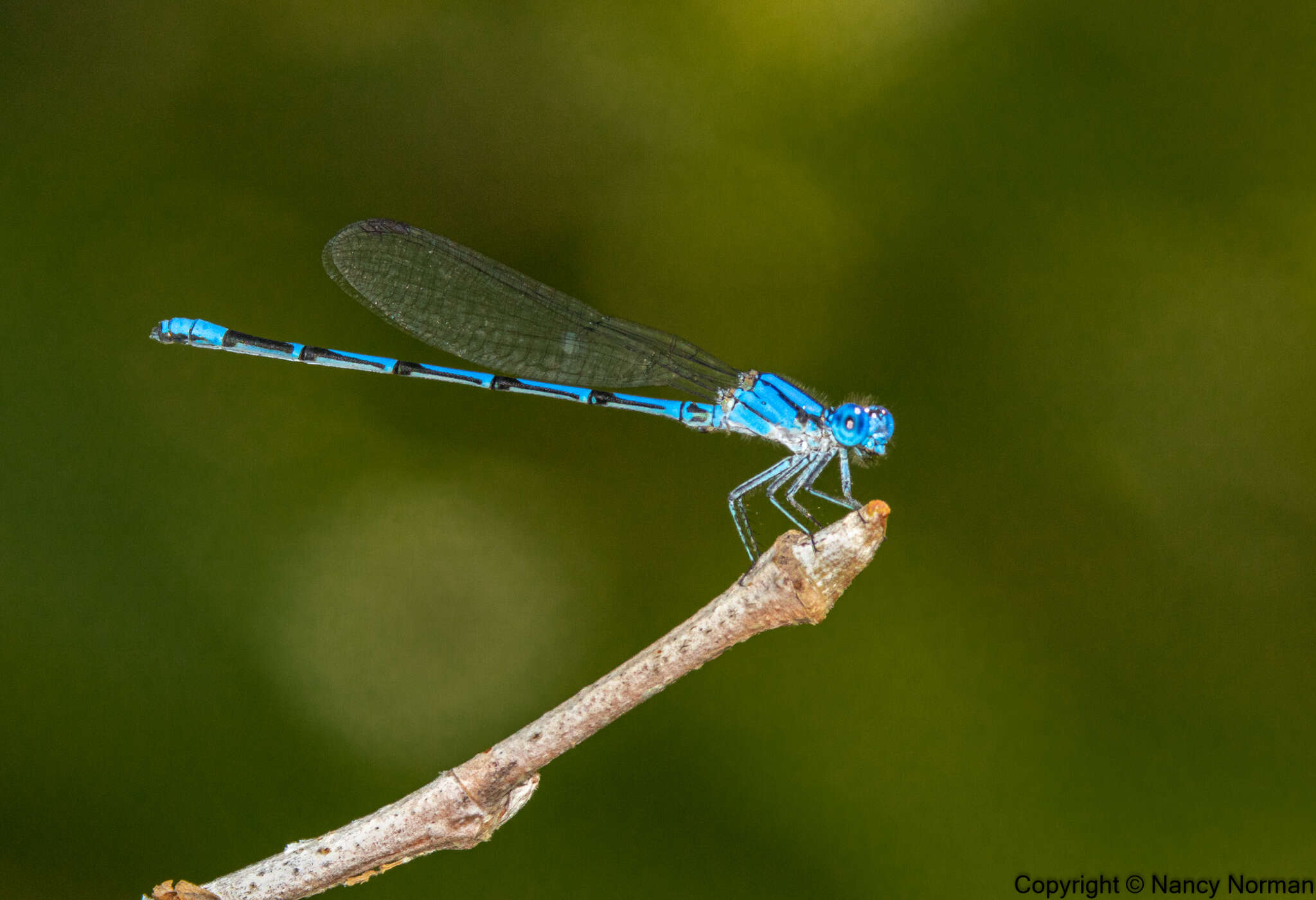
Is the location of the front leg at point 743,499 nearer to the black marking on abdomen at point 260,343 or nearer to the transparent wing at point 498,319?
the transparent wing at point 498,319

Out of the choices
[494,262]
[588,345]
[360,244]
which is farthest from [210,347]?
[588,345]

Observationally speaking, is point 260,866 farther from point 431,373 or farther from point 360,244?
point 360,244

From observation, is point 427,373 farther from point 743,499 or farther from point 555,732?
point 555,732

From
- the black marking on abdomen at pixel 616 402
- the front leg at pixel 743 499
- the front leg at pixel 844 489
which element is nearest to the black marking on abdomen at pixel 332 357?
the black marking on abdomen at pixel 616 402

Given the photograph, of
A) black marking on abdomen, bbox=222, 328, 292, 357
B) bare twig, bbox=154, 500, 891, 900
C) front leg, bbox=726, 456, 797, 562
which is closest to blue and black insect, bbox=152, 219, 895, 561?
black marking on abdomen, bbox=222, 328, 292, 357

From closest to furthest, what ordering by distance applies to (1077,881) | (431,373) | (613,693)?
(613,693)
(1077,881)
(431,373)

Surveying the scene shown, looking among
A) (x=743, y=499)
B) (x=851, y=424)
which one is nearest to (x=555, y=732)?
(x=743, y=499)
